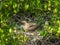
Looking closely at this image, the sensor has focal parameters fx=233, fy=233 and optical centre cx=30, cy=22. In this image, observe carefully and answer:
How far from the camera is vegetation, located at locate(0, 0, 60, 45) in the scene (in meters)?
2.81

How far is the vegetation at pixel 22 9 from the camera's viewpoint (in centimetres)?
281

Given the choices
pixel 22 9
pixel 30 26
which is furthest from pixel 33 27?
pixel 22 9

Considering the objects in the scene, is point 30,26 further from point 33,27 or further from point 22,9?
point 22,9

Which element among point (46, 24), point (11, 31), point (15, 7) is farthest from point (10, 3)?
point (46, 24)

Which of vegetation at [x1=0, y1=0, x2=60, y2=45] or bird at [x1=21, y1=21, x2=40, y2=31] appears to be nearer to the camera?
vegetation at [x1=0, y1=0, x2=60, y2=45]

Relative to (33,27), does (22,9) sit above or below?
above

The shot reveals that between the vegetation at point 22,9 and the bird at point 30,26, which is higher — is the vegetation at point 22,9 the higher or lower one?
the higher one

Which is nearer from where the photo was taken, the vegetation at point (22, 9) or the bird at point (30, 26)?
the vegetation at point (22, 9)

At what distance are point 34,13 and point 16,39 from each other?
0.63 metres

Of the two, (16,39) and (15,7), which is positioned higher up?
(15,7)

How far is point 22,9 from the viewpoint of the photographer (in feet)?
10.6

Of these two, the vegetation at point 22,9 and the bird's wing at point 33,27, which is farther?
the bird's wing at point 33,27

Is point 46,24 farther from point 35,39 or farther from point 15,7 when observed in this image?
point 15,7

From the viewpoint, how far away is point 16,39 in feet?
9.41
